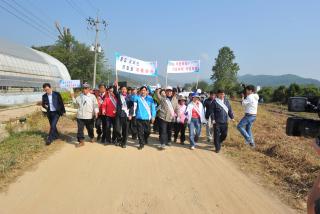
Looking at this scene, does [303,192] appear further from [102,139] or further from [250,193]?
[102,139]

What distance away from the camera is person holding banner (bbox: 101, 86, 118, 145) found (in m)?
9.94

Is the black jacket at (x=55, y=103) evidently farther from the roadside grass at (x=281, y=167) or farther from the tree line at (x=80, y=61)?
the tree line at (x=80, y=61)

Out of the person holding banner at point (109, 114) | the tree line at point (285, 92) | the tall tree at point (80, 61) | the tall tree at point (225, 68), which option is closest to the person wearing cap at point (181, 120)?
the person holding banner at point (109, 114)

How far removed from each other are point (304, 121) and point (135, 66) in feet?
39.7

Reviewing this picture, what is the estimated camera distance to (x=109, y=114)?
392 inches

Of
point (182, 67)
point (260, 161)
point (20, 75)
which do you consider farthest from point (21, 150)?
point (20, 75)

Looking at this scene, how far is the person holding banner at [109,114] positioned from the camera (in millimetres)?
9938

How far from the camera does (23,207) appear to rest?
4820mm

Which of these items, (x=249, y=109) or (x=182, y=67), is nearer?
(x=249, y=109)

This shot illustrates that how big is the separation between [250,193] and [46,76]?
97.1 ft

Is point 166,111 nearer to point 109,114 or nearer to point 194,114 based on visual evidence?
point 194,114

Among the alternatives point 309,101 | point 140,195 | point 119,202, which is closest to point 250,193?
point 140,195

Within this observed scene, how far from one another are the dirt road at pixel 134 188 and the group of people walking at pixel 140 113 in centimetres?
144

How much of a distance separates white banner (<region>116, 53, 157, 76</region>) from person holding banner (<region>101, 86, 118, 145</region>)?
11.4 feet
